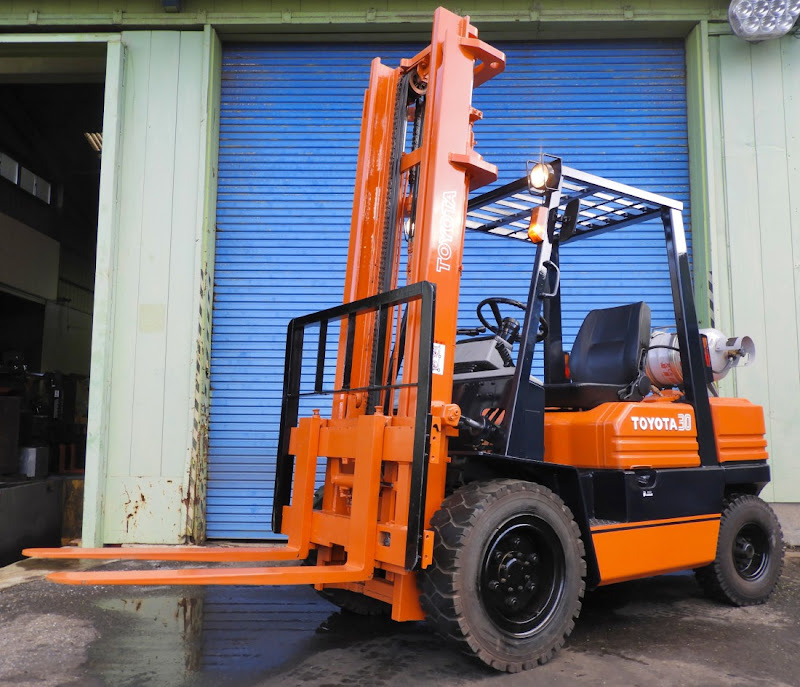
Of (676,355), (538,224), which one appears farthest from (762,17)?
(538,224)

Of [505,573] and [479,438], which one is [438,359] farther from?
[505,573]

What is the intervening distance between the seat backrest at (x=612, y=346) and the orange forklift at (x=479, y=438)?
14 mm

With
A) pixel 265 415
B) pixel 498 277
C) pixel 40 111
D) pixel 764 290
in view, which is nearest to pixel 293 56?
pixel 498 277

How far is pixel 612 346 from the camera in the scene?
458cm

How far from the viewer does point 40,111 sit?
13.7m

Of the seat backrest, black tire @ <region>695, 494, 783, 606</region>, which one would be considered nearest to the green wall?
the seat backrest

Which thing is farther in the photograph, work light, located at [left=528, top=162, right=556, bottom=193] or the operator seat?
the operator seat

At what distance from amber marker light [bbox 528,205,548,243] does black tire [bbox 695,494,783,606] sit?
7.56 ft

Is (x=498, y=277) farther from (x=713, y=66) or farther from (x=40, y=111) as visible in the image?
(x=40, y=111)

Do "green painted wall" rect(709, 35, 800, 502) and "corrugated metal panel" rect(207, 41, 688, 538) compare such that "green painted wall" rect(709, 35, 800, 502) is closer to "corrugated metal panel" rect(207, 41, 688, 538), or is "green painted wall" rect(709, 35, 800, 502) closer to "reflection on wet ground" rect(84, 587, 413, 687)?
"corrugated metal panel" rect(207, 41, 688, 538)

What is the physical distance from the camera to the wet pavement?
129 inches

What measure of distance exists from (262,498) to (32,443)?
3.72m

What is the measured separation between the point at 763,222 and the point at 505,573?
5.16 m

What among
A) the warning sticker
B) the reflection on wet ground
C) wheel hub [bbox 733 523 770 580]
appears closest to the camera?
the reflection on wet ground
